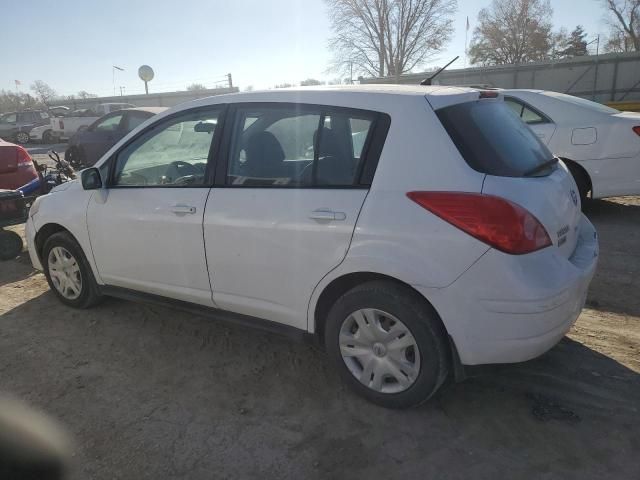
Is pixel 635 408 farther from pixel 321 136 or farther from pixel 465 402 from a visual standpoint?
pixel 321 136

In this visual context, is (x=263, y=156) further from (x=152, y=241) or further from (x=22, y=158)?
(x=22, y=158)

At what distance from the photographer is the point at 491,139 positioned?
2668mm

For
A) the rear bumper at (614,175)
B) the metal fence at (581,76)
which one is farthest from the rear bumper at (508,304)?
the metal fence at (581,76)

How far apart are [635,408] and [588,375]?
13.9 inches

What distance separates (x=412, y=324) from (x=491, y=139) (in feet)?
3.46

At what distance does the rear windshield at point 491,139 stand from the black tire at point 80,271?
3.06 m

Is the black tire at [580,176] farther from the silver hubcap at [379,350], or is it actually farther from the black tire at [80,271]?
the black tire at [80,271]

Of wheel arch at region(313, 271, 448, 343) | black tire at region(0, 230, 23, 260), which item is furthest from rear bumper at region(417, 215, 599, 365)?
black tire at region(0, 230, 23, 260)

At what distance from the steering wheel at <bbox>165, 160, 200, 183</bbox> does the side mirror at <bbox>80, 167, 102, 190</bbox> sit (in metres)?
0.60

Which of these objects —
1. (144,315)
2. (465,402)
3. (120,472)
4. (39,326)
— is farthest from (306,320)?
(39,326)

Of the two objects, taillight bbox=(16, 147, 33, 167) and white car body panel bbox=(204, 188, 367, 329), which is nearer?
white car body panel bbox=(204, 188, 367, 329)

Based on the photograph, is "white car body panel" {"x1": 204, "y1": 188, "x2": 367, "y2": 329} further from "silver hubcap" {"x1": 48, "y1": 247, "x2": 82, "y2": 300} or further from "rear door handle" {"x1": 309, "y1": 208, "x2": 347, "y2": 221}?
"silver hubcap" {"x1": 48, "y1": 247, "x2": 82, "y2": 300}

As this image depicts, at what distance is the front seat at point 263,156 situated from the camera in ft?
9.95

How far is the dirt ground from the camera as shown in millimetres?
2414
